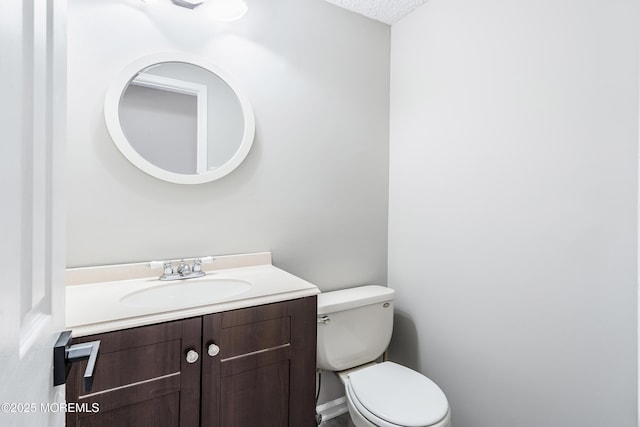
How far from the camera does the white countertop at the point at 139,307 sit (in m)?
0.87

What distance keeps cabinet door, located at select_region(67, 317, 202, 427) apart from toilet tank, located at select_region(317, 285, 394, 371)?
2.14 ft

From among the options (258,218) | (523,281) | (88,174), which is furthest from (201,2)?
(523,281)

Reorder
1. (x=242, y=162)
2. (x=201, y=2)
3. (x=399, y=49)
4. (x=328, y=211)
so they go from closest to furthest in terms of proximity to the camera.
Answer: (x=201, y=2) → (x=242, y=162) → (x=328, y=211) → (x=399, y=49)

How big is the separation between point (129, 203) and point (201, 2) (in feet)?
2.96

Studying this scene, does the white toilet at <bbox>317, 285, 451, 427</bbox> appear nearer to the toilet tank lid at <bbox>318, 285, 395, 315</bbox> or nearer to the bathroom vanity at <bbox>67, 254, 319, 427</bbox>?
the toilet tank lid at <bbox>318, 285, 395, 315</bbox>

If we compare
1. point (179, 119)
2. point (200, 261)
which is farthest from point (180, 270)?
point (179, 119)

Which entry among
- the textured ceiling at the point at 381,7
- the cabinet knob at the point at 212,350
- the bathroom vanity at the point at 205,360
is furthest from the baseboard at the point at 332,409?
the textured ceiling at the point at 381,7

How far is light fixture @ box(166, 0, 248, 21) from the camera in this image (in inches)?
52.9

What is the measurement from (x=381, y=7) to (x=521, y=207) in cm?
131

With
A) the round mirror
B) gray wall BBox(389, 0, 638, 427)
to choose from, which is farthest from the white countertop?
gray wall BBox(389, 0, 638, 427)

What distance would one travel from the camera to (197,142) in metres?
1.42

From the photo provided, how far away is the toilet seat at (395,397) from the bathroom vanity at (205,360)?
24 centimetres

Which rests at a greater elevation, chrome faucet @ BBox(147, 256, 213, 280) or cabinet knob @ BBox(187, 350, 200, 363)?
chrome faucet @ BBox(147, 256, 213, 280)

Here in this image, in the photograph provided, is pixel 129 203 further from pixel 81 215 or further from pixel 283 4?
pixel 283 4
